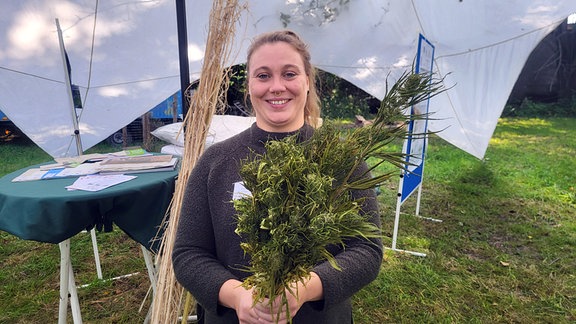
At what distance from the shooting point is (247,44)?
3.58 m

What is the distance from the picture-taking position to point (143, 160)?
219 centimetres

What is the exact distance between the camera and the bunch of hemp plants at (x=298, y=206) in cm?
54

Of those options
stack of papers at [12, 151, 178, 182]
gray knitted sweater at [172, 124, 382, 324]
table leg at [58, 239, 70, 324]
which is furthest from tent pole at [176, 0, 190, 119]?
gray knitted sweater at [172, 124, 382, 324]

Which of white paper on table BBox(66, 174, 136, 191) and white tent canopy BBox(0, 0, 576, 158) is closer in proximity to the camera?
white paper on table BBox(66, 174, 136, 191)

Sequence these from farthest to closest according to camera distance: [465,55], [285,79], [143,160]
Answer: [465,55] < [143,160] < [285,79]

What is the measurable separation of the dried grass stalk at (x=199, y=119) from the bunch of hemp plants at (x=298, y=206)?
3.72 ft

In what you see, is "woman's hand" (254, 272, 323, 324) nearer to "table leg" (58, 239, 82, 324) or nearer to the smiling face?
the smiling face

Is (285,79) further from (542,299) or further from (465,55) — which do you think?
(465,55)

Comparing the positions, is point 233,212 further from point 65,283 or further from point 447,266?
point 447,266

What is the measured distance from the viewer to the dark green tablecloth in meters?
1.57

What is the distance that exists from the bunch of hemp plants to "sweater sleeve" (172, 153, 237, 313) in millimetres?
342

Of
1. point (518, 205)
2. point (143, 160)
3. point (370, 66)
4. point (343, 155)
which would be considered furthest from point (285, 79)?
point (518, 205)

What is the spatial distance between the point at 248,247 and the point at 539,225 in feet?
13.5

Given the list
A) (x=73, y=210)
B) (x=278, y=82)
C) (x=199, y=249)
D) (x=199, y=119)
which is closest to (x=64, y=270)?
(x=73, y=210)
